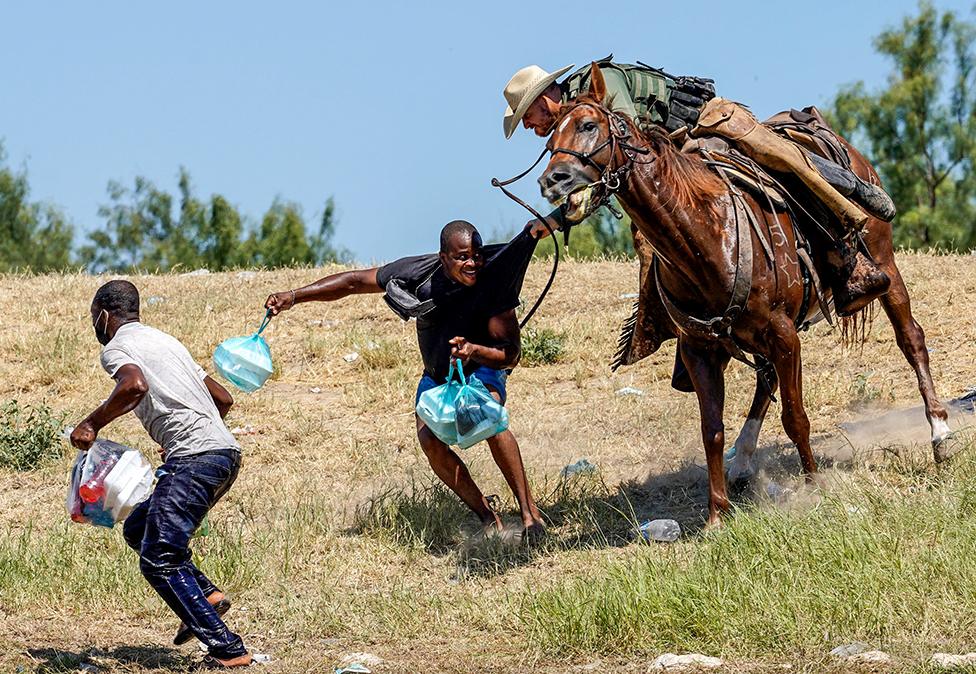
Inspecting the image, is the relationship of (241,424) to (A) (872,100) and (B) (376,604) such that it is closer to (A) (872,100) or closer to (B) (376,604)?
(B) (376,604)

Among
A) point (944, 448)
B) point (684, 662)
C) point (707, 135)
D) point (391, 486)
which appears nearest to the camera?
point (684, 662)

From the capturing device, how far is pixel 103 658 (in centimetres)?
671

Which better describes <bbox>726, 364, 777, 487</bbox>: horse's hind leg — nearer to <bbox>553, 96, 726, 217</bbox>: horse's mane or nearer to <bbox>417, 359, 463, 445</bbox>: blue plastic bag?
<bbox>553, 96, 726, 217</bbox>: horse's mane

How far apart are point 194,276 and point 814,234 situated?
8939mm

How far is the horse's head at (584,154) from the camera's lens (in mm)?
7016

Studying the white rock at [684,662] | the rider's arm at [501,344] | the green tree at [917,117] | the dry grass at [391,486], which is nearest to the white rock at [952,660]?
the dry grass at [391,486]

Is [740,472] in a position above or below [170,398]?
below

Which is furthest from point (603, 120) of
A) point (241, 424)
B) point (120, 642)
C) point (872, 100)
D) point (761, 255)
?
point (872, 100)

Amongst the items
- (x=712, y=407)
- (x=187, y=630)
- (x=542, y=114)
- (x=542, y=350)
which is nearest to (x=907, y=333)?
(x=712, y=407)

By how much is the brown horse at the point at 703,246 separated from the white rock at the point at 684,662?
204 cm

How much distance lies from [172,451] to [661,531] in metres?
2.98

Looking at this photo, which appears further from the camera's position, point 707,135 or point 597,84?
point 707,135

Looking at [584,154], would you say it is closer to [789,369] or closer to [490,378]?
[490,378]

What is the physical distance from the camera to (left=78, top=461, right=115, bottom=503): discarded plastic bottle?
6.41 m
